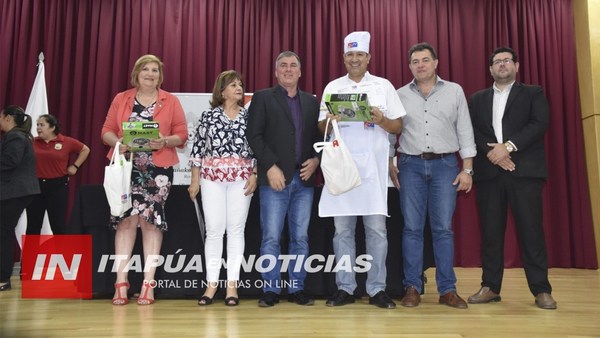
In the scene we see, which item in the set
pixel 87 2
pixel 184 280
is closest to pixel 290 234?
pixel 184 280

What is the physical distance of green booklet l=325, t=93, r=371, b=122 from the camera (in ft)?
Answer: 8.47

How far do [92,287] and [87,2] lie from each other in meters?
3.66

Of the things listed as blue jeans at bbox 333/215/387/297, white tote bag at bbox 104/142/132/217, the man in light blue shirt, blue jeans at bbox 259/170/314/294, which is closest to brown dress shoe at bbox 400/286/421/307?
the man in light blue shirt

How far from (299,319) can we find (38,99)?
396 cm

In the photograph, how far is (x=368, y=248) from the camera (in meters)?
2.84

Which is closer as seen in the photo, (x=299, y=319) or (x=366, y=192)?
(x=299, y=319)

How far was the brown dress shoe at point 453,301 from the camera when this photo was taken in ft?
9.09

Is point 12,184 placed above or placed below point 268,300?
above

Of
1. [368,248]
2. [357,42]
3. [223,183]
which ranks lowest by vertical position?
[368,248]

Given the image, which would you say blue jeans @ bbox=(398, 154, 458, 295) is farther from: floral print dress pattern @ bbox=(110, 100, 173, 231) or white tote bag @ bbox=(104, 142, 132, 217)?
white tote bag @ bbox=(104, 142, 132, 217)

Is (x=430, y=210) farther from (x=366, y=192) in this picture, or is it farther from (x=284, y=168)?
(x=284, y=168)

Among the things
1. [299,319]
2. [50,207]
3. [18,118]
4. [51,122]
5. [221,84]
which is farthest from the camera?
[51,122]

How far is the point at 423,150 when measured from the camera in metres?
2.85

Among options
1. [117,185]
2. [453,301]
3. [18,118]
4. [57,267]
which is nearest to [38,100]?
[18,118]
